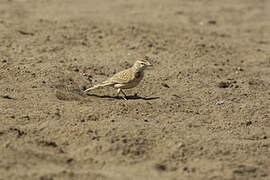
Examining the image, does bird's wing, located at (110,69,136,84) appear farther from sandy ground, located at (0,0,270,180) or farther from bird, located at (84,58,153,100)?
sandy ground, located at (0,0,270,180)

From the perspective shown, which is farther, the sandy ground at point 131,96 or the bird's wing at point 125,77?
the bird's wing at point 125,77

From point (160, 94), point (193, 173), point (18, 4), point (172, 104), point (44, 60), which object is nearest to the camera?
point (193, 173)

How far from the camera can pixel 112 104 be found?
29.9 feet

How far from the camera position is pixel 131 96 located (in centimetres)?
1007

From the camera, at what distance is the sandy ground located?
7.42 meters

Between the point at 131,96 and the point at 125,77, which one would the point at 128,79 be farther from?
the point at 131,96

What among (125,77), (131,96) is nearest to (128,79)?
(125,77)

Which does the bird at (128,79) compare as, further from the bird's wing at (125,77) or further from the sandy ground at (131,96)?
the sandy ground at (131,96)

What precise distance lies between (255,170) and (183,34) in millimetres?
7008

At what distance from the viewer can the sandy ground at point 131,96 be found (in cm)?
742

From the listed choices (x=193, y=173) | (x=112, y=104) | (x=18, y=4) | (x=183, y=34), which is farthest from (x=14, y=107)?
(x=18, y=4)

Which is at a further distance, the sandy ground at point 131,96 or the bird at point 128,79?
the bird at point 128,79

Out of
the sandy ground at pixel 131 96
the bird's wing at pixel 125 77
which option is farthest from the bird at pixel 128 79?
the sandy ground at pixel 131 96

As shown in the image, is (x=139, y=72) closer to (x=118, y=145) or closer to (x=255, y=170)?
(x=118, y=145)
